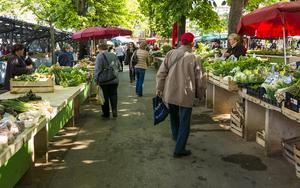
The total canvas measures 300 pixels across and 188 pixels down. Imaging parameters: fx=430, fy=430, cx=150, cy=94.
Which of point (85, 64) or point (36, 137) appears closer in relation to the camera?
point (36, 137)

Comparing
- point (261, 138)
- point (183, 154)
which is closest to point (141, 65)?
point (261, 138)

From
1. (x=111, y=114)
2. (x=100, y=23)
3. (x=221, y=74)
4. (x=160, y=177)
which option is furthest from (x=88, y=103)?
(x=100, y=23)

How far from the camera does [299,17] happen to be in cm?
916

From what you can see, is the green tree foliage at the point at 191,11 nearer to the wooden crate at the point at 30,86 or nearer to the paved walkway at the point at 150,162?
the paved walkway at the point at 150,162

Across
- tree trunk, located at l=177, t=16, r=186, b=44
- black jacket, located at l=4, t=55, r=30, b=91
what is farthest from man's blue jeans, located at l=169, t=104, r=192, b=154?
tree trunk, located at l=177, t=16, r=186, b=44

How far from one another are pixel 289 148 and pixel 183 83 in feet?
5.99

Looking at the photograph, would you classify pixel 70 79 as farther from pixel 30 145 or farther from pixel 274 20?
pixel 274 20

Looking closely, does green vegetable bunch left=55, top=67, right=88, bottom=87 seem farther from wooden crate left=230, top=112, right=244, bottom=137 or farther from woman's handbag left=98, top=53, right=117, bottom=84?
wooden crate left=230, top=112, right=244, bottom=137

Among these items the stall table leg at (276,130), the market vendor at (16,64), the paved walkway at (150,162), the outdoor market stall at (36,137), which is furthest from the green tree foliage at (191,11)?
the stall table leg at (276,130)

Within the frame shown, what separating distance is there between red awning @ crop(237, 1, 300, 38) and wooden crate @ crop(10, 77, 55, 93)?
14.1ft

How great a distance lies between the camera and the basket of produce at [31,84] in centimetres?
800

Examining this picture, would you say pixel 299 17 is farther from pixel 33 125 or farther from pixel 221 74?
pixel 33 125

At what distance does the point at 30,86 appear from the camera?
8.03m

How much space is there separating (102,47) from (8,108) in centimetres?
440
